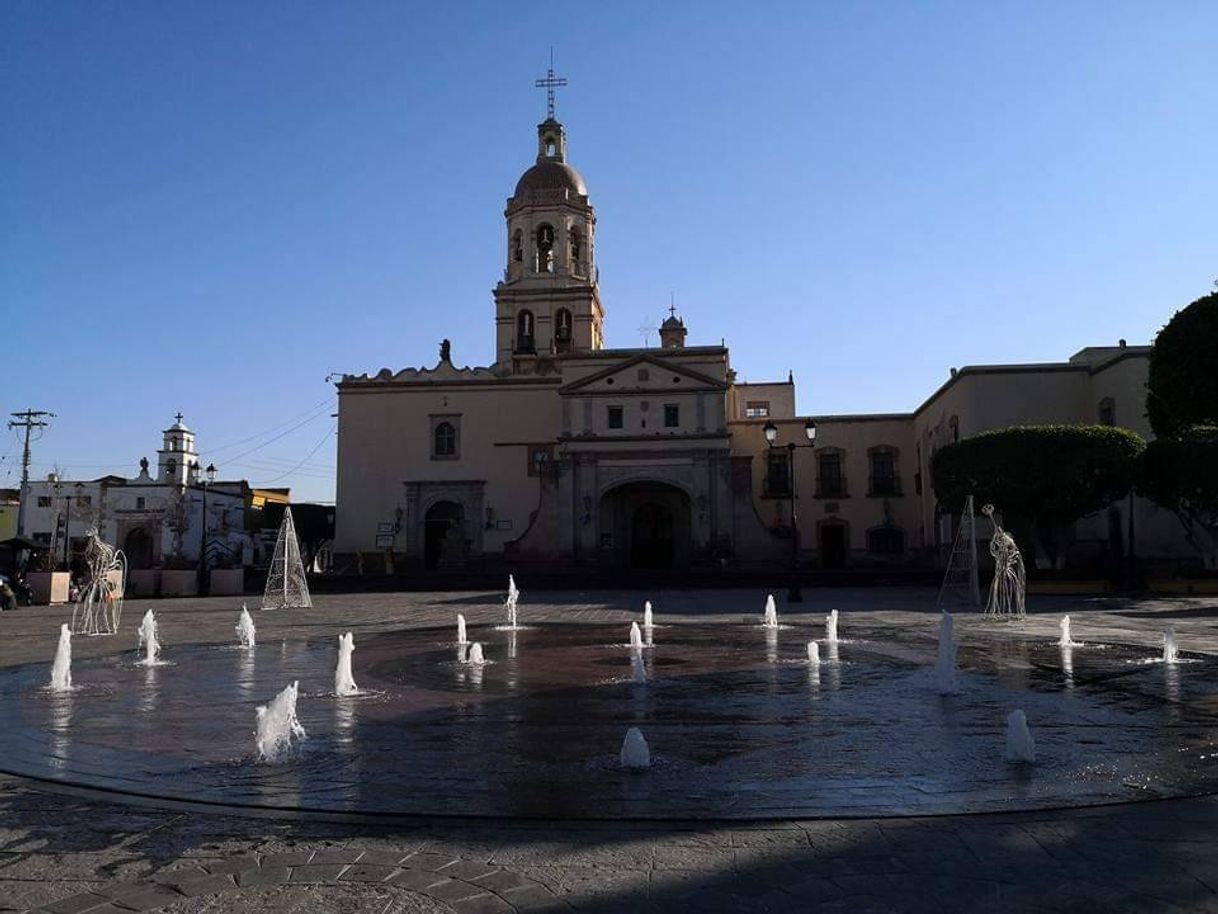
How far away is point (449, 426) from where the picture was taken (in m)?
47.5

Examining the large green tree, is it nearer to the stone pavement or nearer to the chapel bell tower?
the stone pavement

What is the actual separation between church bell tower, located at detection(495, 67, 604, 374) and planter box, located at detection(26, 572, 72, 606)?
23.8 meters

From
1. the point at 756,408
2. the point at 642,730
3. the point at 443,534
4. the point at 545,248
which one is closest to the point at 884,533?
the point at 756,408

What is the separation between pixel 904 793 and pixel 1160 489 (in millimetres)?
27650

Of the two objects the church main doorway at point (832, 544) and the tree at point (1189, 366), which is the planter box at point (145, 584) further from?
the tree at point (1189, 366)

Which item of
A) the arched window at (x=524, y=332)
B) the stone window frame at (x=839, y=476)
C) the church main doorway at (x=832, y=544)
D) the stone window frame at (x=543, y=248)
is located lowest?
the church main doorway at (x=832, y=544)

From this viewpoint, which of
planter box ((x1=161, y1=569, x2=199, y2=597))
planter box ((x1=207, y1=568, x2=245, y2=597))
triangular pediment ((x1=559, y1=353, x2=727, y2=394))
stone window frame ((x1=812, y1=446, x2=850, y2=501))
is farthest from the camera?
stone window frame ((x1=812, y1=446, x2=850, y2=501))

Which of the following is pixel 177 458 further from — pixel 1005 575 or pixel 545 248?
pixel 1005 575

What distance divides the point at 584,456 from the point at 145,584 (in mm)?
18257

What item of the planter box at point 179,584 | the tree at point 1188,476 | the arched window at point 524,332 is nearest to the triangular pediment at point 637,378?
the arched window at point 524,332

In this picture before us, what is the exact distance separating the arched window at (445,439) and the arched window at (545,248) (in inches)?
392

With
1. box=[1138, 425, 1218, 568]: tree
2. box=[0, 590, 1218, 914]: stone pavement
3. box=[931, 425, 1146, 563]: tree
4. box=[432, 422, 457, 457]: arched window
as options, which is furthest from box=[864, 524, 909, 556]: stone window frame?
box=[0, 590, 1218, 914]: stone pavement

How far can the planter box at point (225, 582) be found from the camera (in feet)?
116

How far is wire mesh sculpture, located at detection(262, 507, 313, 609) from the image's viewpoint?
2830cm
